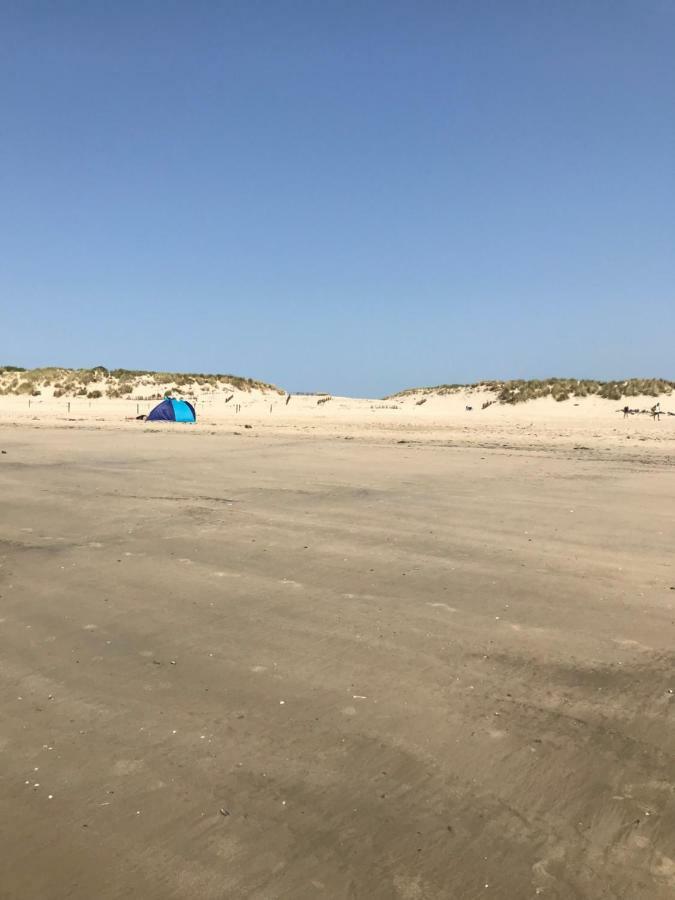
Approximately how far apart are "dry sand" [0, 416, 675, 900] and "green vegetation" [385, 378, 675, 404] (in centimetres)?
2626

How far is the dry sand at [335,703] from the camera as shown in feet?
8.30

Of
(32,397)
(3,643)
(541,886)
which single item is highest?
(32,397)

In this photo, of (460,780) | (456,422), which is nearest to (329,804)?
(460,780)

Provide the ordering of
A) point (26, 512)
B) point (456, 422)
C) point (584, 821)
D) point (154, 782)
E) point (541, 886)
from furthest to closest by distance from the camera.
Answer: point (456, 422) → point (26, 512) → point (154, 782) → point (584, 821) → point (541, 886)

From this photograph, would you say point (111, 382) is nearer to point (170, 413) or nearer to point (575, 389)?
point (170, 413)

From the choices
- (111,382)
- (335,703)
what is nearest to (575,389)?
(111,382)

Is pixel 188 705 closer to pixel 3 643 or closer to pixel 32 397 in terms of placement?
pixel 3 643

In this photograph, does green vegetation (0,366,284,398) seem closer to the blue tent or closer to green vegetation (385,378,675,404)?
the blue tent

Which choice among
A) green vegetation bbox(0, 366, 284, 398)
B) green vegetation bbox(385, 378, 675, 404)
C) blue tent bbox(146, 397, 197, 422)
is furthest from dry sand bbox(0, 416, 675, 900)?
green vegetation bbox(0, 366, 284, 398)

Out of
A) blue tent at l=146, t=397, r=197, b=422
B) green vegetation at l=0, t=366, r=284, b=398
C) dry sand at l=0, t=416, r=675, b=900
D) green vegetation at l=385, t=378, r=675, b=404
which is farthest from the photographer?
green vegetation at l=0, t=366, r=284, b=398

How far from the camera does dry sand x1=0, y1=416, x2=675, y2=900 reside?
2531 millimetres

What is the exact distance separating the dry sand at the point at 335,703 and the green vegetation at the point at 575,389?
86.2 feet

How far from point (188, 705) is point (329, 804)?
1.09 m

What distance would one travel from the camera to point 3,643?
4.38 metres
